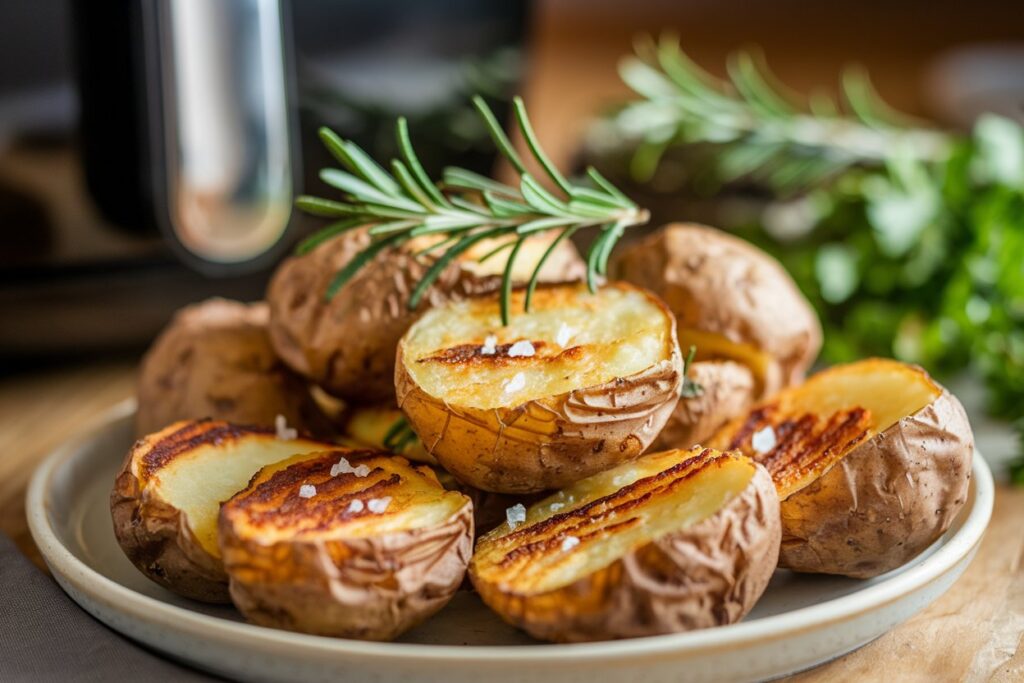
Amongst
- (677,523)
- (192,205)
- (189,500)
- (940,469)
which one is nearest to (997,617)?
(940,469)

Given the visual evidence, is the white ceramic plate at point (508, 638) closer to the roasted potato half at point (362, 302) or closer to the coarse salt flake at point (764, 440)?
the coarse salt flake at point (764, 440)

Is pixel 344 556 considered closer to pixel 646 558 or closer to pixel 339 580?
pixel 339 580

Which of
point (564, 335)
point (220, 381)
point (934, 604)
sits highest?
point (564, 335)

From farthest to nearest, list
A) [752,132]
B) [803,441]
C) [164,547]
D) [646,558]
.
Answer: 1. [752,132]
2. [803,441]
3. [164,547]
4. [646,558]

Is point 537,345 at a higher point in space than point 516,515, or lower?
higher

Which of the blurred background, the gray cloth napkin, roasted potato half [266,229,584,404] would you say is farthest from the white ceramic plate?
the blurred background

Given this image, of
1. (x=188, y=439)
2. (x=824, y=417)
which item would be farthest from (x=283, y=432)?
(x=824, y=417)

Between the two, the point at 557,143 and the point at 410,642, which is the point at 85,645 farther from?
the point at 557,143
